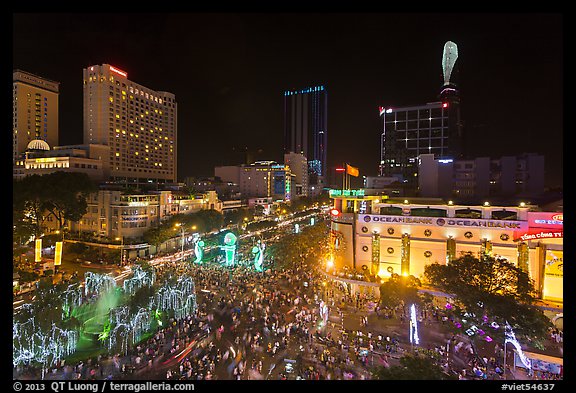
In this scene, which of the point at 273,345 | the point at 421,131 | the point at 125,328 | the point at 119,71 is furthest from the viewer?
the point at 119,71

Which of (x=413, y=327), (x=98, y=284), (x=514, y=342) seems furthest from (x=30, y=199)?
(x=514, y=342)

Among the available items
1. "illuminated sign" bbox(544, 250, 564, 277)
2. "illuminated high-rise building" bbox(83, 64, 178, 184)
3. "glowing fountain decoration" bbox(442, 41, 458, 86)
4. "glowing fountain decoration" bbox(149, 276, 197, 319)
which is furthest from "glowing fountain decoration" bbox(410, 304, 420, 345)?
"illuminated high-rise building" bbox(83, 64, 178, 184)

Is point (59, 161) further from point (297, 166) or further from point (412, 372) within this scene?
point (297, 166)

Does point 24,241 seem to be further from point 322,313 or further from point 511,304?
point 511,304

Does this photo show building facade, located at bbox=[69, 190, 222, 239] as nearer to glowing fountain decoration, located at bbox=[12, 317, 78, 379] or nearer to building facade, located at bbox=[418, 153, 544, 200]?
glowing fountain decoration, located at bbox=[12, 317, 78, 379]

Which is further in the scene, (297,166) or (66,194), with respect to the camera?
(297,166)

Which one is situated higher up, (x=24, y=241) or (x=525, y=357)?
(x=24, y=241)

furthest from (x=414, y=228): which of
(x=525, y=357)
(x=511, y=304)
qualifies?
(x=525, y=357)
